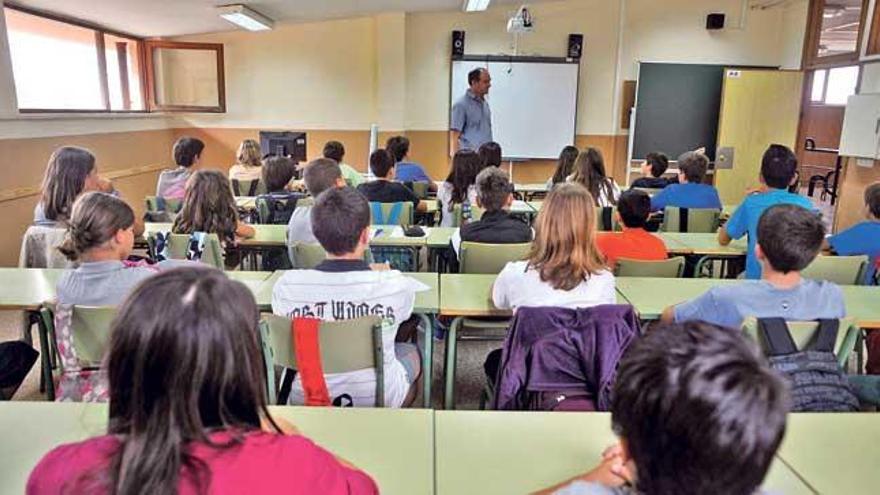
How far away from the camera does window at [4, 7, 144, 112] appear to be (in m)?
5.29

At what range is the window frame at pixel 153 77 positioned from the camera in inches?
291

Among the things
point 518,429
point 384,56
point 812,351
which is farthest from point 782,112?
point 518,429

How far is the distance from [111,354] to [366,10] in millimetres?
7464

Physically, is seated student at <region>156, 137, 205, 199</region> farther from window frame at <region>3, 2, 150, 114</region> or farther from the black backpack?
the black backpack

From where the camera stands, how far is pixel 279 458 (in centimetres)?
90

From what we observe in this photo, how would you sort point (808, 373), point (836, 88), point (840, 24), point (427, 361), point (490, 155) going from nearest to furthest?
point (808, 373)
point (427, 361)
point (490, 155)
point (840, 24)
point (836, 88)

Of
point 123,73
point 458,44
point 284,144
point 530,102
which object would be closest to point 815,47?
point 530,102

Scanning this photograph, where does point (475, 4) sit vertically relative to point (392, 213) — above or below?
above

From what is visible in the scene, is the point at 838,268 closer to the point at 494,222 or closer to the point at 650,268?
the point at 650,268

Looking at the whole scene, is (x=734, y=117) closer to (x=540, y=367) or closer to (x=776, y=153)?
(x=776, y=153)

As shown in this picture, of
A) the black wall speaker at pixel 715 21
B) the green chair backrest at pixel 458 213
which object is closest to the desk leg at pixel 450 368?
the green chair backrest at pixel 458 213

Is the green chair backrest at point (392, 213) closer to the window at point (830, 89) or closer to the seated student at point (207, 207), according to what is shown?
the seated student at point (207, 207)

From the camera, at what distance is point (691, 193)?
4559 millimetres

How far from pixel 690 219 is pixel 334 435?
3.69 meters
